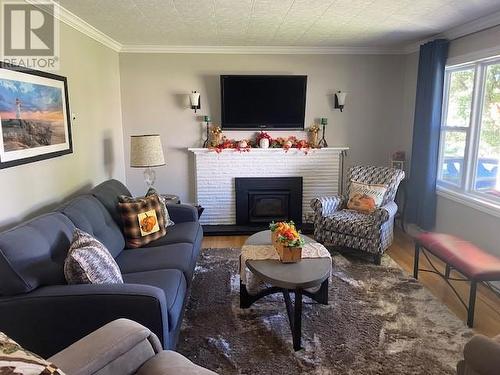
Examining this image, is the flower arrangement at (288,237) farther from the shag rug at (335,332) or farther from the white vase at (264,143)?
the white vase at (264,143)

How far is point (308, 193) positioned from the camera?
4961mm

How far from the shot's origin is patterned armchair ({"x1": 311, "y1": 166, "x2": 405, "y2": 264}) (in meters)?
3.65

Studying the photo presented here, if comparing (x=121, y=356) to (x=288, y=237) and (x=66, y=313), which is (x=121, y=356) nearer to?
(x=66, y=313)

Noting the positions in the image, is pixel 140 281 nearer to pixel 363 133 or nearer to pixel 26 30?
pixel 26 30

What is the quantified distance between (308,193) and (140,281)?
310cm

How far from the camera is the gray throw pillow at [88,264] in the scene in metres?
1.93

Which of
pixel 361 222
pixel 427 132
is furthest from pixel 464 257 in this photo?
pixel 427 132

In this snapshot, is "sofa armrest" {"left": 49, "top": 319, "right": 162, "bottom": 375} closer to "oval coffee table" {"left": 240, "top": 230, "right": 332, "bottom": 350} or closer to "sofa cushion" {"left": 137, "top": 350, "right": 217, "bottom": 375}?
"sofa cushion" {"left": 137, "top": 350, "right": 217, "bottom": 375}

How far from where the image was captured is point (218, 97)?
474 centimetres

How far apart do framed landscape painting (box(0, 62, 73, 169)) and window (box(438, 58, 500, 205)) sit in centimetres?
383

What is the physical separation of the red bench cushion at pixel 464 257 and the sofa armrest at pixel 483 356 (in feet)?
3.86

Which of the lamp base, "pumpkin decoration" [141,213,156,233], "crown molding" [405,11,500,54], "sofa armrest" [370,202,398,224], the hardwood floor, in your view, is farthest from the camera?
the lamp base

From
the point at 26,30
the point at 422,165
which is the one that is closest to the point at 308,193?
the point at 422,165

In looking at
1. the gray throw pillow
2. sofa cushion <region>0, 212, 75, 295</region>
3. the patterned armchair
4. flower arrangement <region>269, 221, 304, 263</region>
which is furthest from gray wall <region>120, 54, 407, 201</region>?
the gray throw pillow
